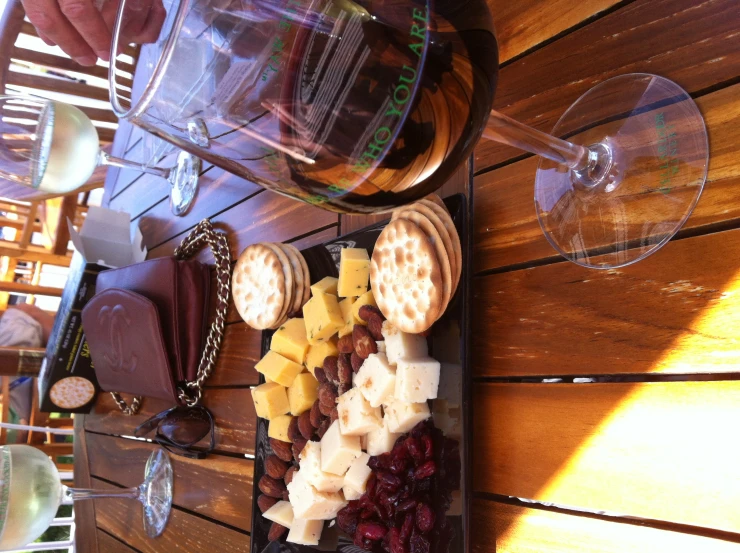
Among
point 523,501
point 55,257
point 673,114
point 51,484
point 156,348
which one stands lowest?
point 51,484

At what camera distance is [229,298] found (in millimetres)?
1217

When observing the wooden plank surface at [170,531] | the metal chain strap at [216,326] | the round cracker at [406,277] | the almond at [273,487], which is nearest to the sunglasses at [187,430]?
the metal chain strap at [216,326]

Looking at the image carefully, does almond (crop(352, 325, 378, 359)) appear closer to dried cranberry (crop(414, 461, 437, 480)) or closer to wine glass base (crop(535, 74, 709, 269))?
dried cranberry (crop(414, 461, 437, 480))

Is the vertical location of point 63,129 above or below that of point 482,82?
above

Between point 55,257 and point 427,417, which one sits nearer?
point 427,417

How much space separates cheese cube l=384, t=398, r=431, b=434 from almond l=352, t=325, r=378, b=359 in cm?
8

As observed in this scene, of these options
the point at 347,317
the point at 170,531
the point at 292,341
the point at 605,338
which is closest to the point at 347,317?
the point at 347,317

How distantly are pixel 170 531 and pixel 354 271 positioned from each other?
0.77 meters

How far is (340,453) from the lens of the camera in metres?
0.78

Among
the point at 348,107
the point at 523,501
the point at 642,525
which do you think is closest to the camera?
the point at 348,107

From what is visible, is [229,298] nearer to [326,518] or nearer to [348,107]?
[326,518]

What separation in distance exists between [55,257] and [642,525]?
2455mm

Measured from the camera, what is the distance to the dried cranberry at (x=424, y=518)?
67cm

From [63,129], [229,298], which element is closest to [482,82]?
[229,298]
